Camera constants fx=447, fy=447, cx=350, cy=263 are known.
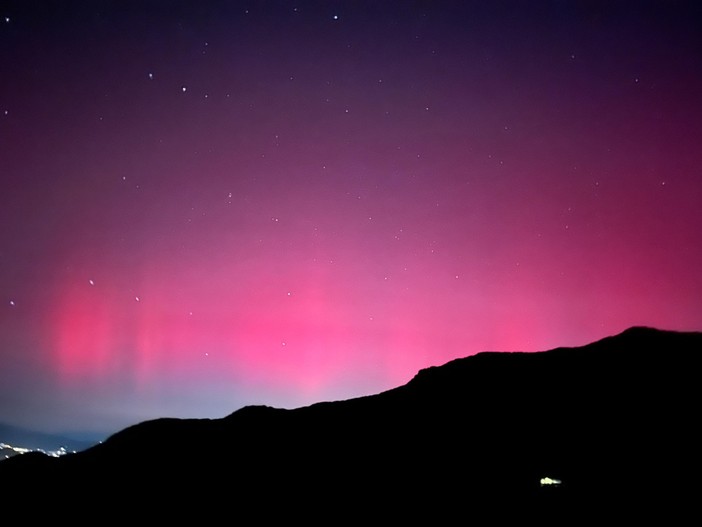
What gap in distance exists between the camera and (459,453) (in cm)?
1622

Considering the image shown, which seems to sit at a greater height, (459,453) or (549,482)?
(459,453)

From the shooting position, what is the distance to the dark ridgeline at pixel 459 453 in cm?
1313

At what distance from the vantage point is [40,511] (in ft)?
59.8

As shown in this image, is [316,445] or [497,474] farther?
[316,445]

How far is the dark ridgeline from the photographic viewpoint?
13.1m

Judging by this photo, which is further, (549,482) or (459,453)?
(459,453)

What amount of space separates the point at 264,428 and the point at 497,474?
12203 mm

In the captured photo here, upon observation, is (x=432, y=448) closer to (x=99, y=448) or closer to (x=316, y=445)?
(x=316, y=445)

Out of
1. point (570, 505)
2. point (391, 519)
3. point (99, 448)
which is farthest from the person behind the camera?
point (99, 448)

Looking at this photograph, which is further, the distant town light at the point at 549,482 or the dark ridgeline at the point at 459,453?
the distant town light at the point at 549,482

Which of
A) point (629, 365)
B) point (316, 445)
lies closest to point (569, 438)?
point (629, 365)

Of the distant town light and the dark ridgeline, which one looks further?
the distant town light

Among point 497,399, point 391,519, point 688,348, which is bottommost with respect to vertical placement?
point 391,519

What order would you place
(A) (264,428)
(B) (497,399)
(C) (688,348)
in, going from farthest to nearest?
(A) (264,428)
(B) (497,399)
(C) (688,348)
